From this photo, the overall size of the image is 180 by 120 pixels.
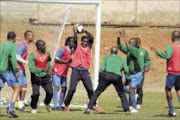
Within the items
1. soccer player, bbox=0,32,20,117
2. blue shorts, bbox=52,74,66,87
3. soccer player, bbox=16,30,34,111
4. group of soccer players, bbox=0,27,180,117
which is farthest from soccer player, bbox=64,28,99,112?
soccer player, bbox=0,32,20,117

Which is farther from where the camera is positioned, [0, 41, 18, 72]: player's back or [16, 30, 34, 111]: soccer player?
[16, 30, 34, 111]: soccer player

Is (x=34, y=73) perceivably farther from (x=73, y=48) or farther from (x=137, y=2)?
(x=137, y=2)

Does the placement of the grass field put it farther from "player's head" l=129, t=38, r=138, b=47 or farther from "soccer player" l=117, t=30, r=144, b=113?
"player's head" l=129, t=38, r=138, b=47

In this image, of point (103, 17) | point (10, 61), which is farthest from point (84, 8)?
point (10, 61)

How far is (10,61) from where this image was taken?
13500mm

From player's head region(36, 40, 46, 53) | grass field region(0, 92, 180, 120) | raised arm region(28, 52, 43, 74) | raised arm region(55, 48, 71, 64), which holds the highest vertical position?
player's head region(36, 40, 46, 53)

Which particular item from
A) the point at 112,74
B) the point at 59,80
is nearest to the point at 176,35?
the point at 112,74

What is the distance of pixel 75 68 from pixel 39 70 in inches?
45.6

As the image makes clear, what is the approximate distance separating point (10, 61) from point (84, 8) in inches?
783

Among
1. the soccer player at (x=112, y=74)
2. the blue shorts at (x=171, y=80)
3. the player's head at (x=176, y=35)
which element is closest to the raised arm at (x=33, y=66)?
the soccer player at (x=112, y=74)

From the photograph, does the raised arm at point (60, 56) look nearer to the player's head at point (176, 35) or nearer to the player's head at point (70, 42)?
the player's head at point (70, 42)

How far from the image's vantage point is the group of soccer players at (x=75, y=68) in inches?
533

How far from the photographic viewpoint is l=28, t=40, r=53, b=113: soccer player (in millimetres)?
14562

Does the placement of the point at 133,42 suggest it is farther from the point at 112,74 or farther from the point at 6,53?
the point at 6,53
